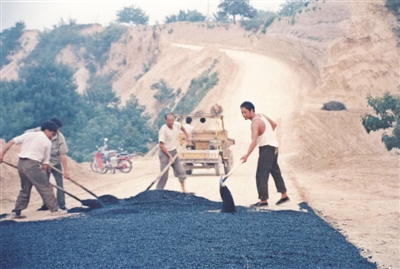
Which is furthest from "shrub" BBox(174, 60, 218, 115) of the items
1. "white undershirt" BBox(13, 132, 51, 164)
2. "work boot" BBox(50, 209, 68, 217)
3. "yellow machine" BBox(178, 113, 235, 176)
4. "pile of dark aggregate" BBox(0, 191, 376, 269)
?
"pile of dark aggregate" BBox(0, 191, 376, 269)

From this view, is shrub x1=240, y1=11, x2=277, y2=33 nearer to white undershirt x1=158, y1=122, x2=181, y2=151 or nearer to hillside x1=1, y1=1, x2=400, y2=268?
hillside x1=1, y1=1, x2=400, y2=268

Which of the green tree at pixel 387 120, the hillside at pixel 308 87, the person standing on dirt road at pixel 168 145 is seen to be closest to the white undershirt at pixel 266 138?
the hillside at pixel 308 87

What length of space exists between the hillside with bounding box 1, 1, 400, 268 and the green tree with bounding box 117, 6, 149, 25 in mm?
15972

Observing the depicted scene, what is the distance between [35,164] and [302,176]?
8.98 metres

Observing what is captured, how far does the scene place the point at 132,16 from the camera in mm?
75062

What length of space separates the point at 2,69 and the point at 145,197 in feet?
190

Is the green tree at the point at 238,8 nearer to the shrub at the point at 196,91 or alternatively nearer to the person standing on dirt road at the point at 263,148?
the shrub at the point at 196,91

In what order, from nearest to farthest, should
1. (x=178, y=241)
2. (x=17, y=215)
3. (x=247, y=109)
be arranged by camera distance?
(x=178, y=241), (x=247, y=109), (x=17, y=215)

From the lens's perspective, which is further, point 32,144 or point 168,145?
point 168,145

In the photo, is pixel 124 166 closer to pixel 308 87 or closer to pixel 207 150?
pixel 207 150

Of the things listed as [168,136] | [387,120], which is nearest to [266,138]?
[168,136]

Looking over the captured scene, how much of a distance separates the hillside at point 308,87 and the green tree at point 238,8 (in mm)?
6039

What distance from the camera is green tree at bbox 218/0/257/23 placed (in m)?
62.9

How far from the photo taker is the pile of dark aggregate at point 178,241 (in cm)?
561
